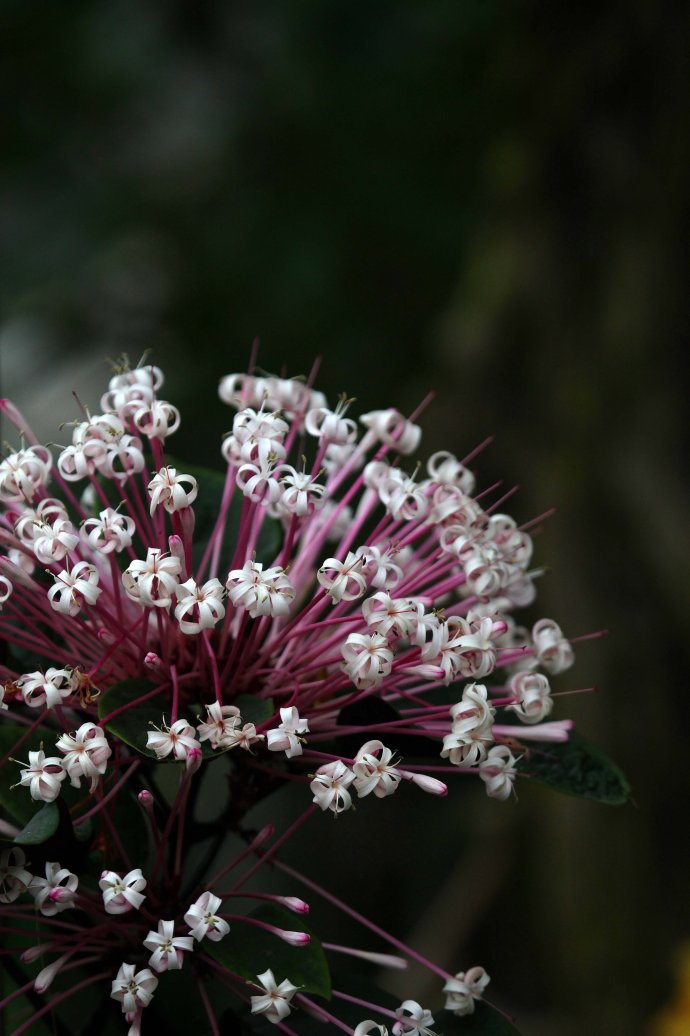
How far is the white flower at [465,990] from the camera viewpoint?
775 millimetres

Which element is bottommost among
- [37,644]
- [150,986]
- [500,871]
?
[500,871]

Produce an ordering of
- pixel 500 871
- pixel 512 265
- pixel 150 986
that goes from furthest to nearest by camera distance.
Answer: pixel 512 265 < pixel 500 871 < pixel 150 986

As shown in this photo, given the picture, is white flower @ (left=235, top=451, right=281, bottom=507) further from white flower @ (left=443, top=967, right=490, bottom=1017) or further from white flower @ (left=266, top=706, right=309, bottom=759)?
white flower @ (left=443, top=967, right=490, bottom=1017)

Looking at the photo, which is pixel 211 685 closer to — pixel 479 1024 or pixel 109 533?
pixel 109 533

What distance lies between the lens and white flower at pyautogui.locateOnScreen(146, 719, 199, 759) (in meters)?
0.68

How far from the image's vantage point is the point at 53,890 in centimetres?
68

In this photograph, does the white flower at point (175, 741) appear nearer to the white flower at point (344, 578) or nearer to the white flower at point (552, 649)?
the white flower at point (344, 578)

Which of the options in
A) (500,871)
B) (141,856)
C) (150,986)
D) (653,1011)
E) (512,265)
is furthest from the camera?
(512,265)

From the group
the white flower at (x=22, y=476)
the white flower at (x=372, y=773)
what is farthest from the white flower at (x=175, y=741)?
the white flower at (x=22, y=476)

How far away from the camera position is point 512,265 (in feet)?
7.94

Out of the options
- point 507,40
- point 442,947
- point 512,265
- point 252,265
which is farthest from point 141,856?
point 507,40

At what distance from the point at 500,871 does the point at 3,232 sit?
5.41ft

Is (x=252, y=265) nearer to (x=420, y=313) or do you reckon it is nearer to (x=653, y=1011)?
(x=420, y=313)

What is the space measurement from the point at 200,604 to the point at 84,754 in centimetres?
12
